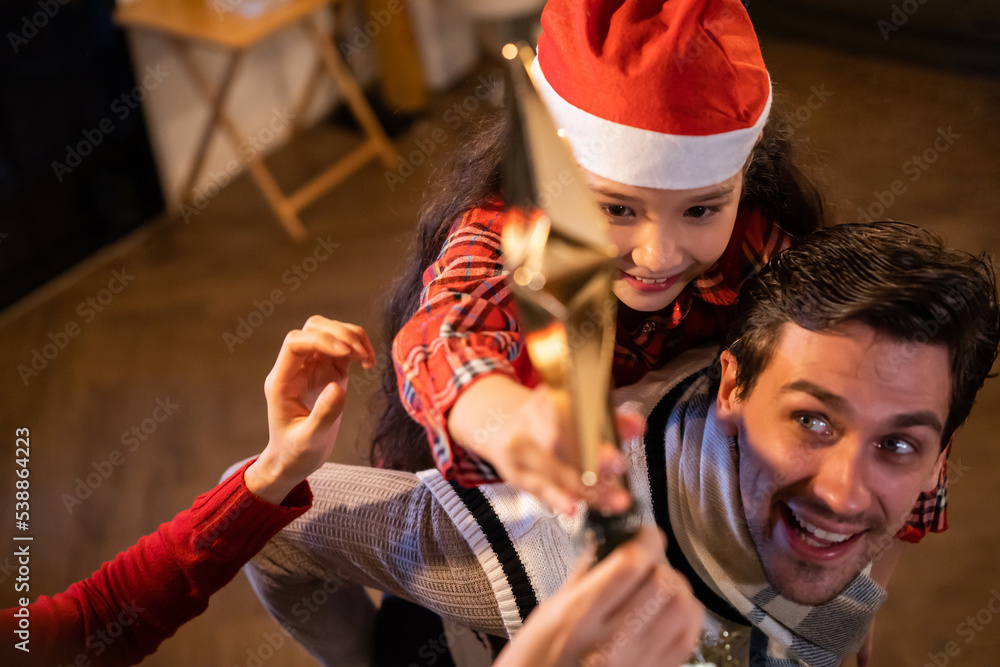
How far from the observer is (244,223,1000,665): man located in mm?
896

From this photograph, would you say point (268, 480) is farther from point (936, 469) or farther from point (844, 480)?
point (936, 469)

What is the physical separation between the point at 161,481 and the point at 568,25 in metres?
1.83

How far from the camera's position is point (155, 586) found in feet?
3.50

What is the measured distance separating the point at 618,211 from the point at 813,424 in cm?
29

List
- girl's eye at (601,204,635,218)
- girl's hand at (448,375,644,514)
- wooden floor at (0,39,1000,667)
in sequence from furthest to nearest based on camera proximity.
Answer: wooden floor at (0,39,1000,667) → girl's eye at (601,204,635,218) → girl's hand at (448,375,644,514)
